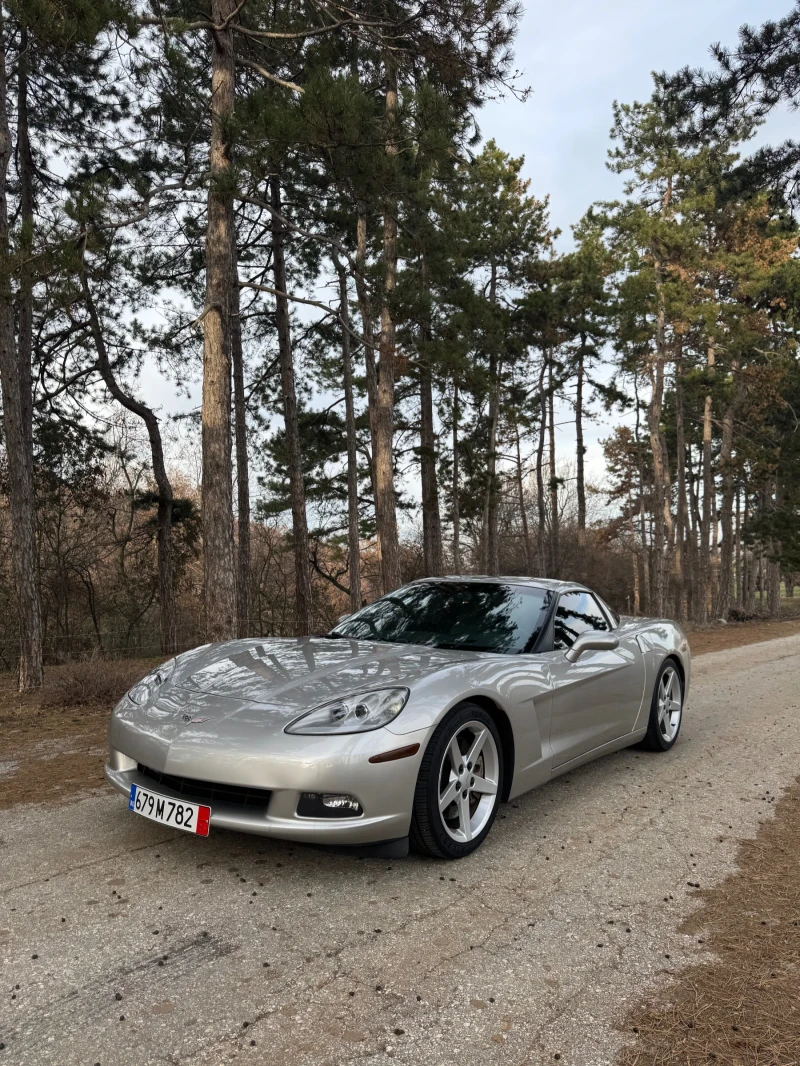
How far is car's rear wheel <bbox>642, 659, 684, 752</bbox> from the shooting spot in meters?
5.37

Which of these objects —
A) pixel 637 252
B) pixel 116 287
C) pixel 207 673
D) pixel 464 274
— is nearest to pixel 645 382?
pixel 637 252

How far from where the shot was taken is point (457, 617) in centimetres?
458

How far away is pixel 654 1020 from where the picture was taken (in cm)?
224

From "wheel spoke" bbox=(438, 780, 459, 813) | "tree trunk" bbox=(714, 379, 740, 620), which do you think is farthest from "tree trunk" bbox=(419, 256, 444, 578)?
"wheel spoke" bbox=(438, 780, 459, 813)

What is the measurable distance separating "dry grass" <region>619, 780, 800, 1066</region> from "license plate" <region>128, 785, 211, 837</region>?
5.78 feet

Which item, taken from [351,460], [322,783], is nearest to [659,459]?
[351,460]

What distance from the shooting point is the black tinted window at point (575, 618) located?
4.56m

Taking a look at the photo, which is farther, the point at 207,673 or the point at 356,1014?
the point at 207,673

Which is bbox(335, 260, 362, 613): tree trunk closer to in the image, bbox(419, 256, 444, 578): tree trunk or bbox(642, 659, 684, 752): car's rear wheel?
bbox(419, 256, 444, 578): tree trunk

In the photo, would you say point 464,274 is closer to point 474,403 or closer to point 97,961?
point 474,403

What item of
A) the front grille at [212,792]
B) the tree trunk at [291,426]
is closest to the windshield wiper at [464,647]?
the front grille at [212,792]

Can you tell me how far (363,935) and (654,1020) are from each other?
102 cm

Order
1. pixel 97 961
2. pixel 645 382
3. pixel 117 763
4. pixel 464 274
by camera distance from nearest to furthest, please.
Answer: pixel 97 961
pixel 117 763
pixel 464 274
pixel 645 382

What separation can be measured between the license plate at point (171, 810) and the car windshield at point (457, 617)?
1.63 meters
